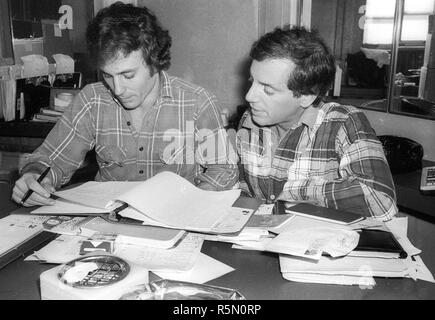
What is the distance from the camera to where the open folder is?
106 centimetres

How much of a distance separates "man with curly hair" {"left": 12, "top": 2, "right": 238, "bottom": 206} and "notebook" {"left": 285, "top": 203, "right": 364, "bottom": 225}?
17.6 inches

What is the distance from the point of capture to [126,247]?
39.7 inches

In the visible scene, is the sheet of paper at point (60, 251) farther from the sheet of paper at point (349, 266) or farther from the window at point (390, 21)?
the window at point (390, 21)

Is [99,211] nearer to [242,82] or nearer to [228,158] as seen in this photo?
[228,158]

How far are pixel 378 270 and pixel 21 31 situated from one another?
279 centimetres

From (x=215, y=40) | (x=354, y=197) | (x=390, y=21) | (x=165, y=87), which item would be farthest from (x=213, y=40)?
(x=354, y=197)

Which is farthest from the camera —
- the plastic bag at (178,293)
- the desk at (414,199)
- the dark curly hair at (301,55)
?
the desk at (414,199)

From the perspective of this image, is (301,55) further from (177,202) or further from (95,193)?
(95,193)

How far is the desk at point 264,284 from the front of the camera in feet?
2.77

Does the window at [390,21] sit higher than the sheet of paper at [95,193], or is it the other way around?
the window at [390,21]

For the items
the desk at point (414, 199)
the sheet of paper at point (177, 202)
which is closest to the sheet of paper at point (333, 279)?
the sheet of paper at point (177, 202)

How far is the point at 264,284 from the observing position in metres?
0.88

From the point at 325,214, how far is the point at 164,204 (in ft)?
1.35

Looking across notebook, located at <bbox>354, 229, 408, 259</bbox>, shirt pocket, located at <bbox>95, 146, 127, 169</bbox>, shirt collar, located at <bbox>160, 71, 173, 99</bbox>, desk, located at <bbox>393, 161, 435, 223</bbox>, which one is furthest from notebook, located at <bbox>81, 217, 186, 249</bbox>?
desk, located at <bbox>393, 161, 435, 223</bbox>
